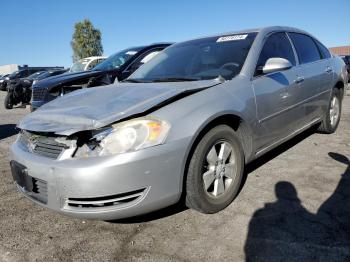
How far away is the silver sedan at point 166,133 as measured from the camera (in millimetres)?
2344

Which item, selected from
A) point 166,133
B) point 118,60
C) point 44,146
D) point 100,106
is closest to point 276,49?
point 166,133

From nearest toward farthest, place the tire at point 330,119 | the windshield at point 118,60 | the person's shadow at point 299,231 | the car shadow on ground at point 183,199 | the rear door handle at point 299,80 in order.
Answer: the person's shadow at point 299,231
the car shadow on ground at point 183,199
the rear door handle at point 299,80
the tire at point 330,119
the windshield at point 118,60

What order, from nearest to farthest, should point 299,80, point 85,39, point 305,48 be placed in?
point 299,80 < point 305,48 < point 85,39

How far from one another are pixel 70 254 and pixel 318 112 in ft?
11.5

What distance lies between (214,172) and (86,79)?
4.11 m

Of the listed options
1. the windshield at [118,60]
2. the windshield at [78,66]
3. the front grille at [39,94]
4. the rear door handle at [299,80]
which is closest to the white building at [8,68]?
the windshield at [78,66]

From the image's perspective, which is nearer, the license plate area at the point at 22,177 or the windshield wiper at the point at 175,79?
the license plate area at the point at 22,177

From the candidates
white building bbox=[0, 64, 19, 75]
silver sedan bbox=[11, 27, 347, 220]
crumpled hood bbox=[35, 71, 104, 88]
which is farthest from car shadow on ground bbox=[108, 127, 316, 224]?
white building bbox=[0, 64, 19, 75]

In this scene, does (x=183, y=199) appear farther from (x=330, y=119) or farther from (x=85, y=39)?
(x=85, y=39)

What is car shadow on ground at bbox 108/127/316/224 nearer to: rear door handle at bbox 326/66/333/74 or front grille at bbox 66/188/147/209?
front grille at bbox 66/188/147/209

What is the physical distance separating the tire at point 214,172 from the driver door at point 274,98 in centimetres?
40

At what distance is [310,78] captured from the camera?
4.14 meters

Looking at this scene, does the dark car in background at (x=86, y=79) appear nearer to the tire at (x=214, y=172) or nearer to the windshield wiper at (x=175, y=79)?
the windshield wiper at (x=175, y=79)

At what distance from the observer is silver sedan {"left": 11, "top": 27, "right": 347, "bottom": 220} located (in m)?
2.34
